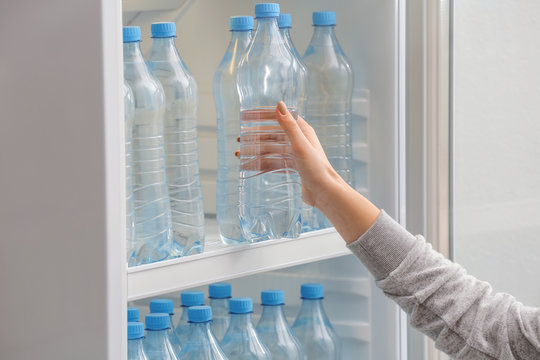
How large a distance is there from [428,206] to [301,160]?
0.50 meters

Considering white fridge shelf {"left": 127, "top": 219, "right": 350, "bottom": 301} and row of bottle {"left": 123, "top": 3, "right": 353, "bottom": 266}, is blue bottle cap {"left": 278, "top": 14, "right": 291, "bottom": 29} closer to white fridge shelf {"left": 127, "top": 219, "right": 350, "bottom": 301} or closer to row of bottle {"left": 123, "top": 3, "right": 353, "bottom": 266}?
row of bottle {"left": 123, "top": 3, "right": 353, "bottom": 266}

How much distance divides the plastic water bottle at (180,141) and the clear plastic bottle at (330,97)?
0.36m

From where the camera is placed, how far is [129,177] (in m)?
1.11

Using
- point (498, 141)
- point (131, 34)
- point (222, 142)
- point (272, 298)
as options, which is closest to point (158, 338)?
point (272, 298)

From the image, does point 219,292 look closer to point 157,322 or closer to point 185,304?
point 185,304

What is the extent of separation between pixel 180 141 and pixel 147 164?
5.7 inches

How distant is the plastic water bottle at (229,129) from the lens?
133 centimetres

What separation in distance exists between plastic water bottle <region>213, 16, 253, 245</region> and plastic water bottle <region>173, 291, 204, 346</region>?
16 centimetres

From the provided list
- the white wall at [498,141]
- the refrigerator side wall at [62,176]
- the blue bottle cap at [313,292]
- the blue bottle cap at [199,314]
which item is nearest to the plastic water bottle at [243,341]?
the blue bottle cap at [199,314]

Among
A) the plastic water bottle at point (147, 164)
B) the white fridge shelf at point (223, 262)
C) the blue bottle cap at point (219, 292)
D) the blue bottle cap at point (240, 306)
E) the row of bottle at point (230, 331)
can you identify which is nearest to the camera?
the white fridge shelf at point (223, 262)

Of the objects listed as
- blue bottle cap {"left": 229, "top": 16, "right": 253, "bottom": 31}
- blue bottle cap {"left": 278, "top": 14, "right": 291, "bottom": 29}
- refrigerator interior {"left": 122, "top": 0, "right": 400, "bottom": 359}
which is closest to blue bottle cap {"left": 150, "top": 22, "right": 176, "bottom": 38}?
blue bottle cap {"left": 229, "top": 16, "right": 253, "bottom": 31}

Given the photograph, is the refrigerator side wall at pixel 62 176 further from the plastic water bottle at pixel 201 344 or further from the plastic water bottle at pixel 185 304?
the plastic water bottle at pixel 185 304

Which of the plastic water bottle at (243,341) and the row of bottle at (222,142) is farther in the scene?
the plastic water bottle at (243,341)

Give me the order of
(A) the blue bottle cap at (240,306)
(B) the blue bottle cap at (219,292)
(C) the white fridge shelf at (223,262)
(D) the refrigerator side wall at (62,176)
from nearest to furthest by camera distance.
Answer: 1. (D) the refrigerator side wall at (62,176)
2. (C) the white fridge shelf at (223,262)
3. (A) the blue bottle cap at (240,306)
4. (B) the blue bottle cap at (219,292)
